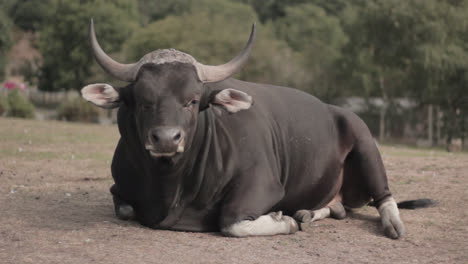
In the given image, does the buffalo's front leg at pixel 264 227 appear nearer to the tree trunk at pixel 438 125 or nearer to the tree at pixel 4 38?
the tree trunk at pixel 438 125

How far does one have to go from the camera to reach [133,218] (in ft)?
23.2

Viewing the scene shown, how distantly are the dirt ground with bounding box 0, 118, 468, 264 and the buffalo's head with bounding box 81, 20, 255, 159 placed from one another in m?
0.93

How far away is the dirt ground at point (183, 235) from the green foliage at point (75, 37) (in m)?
49.6

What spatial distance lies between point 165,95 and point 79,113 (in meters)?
24.3

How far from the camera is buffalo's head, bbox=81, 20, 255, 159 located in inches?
229

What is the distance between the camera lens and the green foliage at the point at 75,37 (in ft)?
194

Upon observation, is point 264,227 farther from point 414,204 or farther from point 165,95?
point 414,204

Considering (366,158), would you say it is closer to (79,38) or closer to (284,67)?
(284,67)

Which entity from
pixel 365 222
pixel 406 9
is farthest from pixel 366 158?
pixel 406 9

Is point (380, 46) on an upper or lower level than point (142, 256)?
lower

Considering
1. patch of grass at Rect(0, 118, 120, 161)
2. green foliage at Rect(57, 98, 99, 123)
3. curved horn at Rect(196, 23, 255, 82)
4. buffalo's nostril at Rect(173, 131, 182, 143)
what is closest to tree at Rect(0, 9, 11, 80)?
green foliage at Rect(57, 98, 99, 123)

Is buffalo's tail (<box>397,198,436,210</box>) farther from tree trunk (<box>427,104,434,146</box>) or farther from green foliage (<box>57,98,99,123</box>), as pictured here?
tree trunk (<box>427,104,434,146</box>)

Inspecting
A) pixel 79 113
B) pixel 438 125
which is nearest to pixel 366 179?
pixel 79 113

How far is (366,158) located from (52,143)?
9.61 meters
